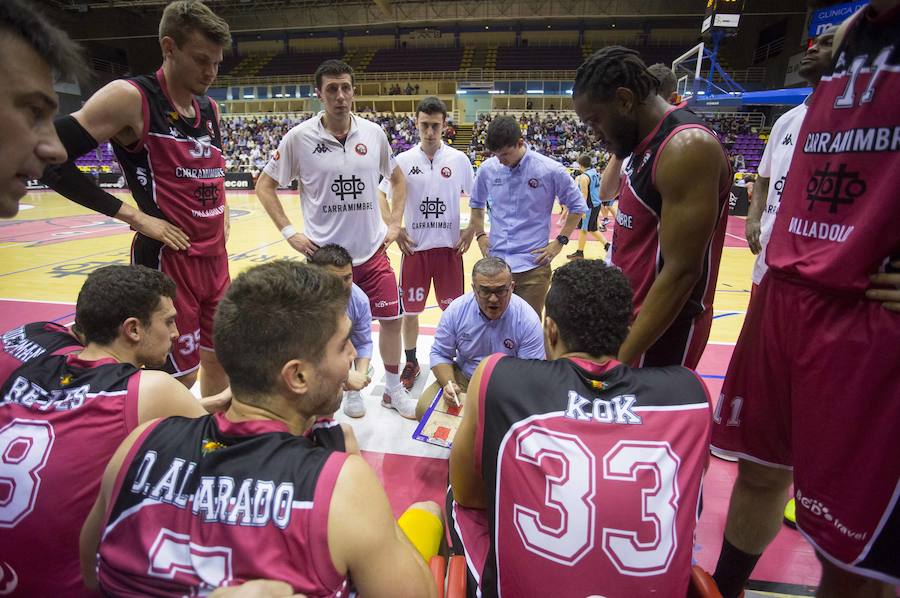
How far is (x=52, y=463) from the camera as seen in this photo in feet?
4.56

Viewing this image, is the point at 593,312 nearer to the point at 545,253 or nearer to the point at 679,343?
the point at 679,343

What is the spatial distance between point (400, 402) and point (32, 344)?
2348mm

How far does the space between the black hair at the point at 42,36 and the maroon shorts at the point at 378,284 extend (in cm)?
266

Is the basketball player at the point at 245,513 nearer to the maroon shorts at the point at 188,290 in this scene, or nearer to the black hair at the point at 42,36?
the black hair at the point at 42,36

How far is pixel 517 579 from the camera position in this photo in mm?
1284

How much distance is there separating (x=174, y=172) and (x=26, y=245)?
9.89 metres

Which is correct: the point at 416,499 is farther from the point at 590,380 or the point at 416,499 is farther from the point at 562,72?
the point at 562,72

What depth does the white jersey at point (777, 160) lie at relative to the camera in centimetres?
317

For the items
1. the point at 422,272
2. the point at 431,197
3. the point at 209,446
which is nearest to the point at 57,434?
the point at 209,446

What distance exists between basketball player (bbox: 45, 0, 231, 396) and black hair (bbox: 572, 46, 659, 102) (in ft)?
6.18

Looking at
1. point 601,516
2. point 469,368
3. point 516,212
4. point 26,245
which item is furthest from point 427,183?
point 26,245

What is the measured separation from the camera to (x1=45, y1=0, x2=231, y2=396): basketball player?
2.32m

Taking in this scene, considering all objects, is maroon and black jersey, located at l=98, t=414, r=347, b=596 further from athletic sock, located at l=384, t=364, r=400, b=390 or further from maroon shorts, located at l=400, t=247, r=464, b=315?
maroon shorts, located at l=400, t=247, r=464, b=315

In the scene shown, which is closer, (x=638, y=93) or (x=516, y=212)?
(x=638, y=93)
